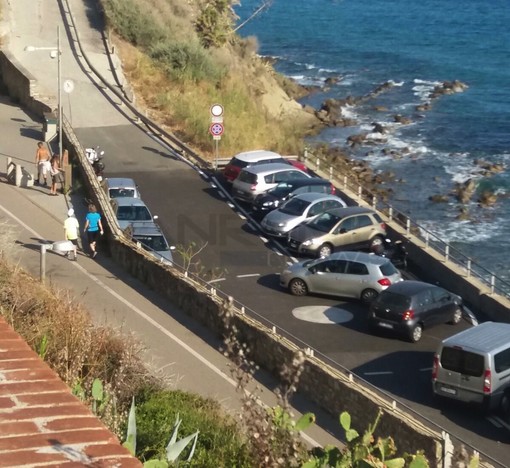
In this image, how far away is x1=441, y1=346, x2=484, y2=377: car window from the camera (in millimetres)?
18109

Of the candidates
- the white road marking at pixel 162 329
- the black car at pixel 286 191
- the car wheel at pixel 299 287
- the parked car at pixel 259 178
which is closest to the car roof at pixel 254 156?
the parked car at pixel 259 178

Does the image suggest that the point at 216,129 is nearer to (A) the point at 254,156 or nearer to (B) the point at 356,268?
(A) the point at 254,156

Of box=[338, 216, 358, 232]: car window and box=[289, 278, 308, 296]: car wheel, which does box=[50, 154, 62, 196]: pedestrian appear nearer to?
box=[338, 216, 358, 232]: car window

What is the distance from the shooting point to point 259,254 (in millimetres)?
27438

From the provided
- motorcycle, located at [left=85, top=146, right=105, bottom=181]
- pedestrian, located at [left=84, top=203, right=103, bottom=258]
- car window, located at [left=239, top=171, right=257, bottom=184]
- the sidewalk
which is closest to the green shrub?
the sidewalk

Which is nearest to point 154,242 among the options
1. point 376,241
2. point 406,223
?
point 376,241

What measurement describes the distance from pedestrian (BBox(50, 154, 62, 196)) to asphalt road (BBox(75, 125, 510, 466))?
8.79ft

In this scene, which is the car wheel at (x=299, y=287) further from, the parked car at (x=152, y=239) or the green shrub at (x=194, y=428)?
the green shrub at (x=194, y=428)

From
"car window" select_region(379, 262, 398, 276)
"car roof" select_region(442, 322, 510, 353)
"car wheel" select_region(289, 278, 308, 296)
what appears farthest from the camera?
"car wheel" select_region(289, 278, 308, 296)

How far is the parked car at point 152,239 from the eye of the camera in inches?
1003

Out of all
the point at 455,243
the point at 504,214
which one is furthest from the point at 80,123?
the point at 504,214

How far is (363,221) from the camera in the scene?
2852cm

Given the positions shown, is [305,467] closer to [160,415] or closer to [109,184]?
[160,415]

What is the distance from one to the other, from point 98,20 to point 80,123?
526 inches
